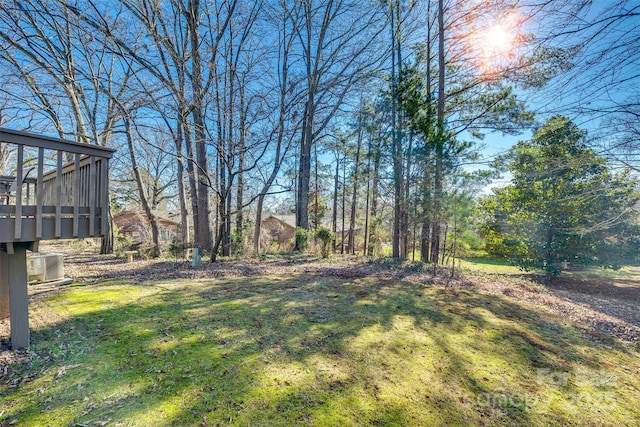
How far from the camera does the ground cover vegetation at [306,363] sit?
5.24 ft

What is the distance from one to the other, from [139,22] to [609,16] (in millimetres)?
8458

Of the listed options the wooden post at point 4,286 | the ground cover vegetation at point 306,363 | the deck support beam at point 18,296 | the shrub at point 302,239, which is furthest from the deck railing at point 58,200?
the shrub at point 302,239

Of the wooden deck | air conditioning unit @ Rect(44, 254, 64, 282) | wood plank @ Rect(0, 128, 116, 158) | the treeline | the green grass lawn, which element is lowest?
the green grass lawn

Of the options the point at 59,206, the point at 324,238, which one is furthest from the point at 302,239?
the point at 59,206

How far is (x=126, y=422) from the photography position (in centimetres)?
144

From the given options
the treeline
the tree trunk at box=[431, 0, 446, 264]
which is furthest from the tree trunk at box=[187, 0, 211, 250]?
the tree trunk at box=[431, 0, 446, 264]

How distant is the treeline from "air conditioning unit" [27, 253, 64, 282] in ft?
8.75

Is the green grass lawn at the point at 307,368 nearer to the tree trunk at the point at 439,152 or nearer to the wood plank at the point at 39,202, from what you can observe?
the wood plank at the point at 39,202

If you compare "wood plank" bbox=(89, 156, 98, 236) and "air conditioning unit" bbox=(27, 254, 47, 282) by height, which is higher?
"wood plank" bbox=(89, 156, 98, 236)

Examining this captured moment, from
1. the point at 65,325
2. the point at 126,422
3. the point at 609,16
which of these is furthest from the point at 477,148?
the point at 65,325

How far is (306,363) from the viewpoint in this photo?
2.13 meters

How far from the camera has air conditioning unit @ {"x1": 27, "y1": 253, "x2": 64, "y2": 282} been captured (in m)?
4.14

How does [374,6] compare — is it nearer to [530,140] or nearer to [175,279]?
[530,140]

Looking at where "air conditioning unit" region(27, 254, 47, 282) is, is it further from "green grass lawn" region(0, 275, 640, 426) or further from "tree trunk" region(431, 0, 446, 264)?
"tree trunk" region(431, 0, 446, 264)
